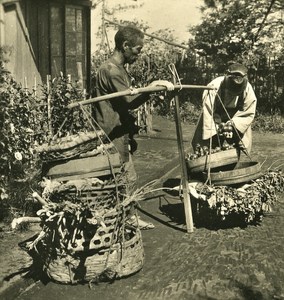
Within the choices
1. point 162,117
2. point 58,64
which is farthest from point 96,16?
point 58,64

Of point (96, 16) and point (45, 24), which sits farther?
point (96, 16)

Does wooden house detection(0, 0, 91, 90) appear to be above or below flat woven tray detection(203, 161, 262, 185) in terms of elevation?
above

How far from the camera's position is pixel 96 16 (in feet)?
52.9

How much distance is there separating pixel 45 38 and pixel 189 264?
6277 millimetres

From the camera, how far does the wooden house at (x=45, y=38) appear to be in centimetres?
888

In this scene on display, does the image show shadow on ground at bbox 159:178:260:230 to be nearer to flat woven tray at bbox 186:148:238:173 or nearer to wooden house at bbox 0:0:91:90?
flat woven tray at bbox 186:148:238:173

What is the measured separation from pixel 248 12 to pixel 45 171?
37.7 feet

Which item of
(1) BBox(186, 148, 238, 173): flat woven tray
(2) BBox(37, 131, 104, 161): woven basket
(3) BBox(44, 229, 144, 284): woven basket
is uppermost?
(2) BBox(37, 131, 104, 161): woven basket

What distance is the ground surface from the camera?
154 inches

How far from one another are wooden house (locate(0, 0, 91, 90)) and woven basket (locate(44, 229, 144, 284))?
16.2 ft

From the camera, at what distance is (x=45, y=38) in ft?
30.7

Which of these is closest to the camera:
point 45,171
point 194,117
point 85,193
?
point 85,193

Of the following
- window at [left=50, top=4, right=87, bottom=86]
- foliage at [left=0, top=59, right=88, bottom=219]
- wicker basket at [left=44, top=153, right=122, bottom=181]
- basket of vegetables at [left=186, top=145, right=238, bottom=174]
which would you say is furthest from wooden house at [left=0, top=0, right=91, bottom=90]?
wicker basket at [left=44, top=153, right=122, bottom=181]

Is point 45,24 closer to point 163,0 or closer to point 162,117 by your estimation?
point 162,117
